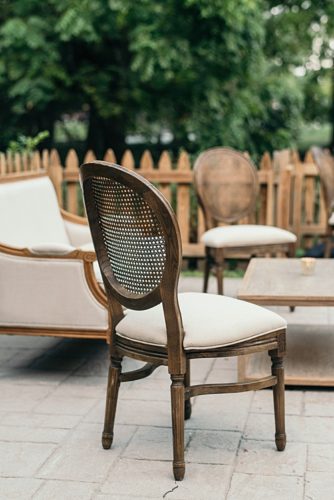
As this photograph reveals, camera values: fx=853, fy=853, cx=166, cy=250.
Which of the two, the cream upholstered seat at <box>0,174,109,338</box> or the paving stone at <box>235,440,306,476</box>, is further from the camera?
the cream upholstered seat at <box>0,174,109,338</box>

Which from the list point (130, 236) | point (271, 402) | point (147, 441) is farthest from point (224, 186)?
point (130, 236)

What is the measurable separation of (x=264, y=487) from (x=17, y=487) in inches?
37.3

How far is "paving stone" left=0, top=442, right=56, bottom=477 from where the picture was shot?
3447mm

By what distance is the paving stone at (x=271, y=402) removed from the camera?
165 inches

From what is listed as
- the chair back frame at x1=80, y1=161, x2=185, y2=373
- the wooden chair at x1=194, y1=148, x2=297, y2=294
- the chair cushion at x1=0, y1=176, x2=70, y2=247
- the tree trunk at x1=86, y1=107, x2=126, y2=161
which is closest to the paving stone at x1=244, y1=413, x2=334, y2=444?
the chair back frame at x1=80, y1=161, x2=185, y2=373

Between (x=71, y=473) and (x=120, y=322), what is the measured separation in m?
0.65

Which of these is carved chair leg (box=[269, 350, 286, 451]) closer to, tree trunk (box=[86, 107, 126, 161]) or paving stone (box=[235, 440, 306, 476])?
paving stone (box=[235, 440, 306, 476])

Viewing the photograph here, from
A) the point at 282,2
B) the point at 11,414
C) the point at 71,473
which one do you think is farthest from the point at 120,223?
the point at 282,2

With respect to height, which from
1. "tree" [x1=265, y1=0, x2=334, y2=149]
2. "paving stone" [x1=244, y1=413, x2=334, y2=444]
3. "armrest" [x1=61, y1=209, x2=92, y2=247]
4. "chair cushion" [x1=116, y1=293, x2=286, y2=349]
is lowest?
"paving stone" [x1=244, y1=413, x2=334, y2=444]

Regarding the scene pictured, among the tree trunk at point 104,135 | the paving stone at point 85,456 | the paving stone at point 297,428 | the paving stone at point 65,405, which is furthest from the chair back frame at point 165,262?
the tree trunk at point 104,135

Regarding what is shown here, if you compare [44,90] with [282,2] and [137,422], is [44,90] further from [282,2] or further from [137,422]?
[137,422]

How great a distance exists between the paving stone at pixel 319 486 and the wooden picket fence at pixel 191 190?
502cm

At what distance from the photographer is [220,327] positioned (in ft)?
11.1

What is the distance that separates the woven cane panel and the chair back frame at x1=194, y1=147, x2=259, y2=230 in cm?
361
